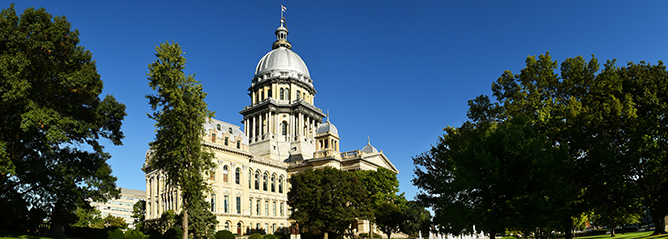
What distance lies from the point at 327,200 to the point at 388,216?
38.2ft

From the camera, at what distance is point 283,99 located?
303ft

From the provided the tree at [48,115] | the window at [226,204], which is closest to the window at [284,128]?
the window at [226,204]

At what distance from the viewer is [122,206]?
144 m

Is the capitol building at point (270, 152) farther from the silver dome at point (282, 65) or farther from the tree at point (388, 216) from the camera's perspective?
the tree at point (388, 216)

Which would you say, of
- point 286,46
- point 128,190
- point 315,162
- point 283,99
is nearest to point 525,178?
point 315,162

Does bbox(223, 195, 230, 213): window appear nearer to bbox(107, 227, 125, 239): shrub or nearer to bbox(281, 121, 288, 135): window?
bbox(107, 227, 125, 239): shrub

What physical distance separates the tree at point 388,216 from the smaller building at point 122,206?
9590cm

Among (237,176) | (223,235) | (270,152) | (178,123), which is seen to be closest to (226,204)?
(237,176)

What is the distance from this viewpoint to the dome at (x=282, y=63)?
309 ft

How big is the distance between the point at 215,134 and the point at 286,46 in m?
43.7

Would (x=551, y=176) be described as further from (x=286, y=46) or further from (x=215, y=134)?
(x=286, y=46)

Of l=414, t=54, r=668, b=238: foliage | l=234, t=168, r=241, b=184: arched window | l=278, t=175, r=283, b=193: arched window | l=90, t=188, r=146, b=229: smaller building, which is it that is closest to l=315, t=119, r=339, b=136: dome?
l=278, t=175, r=283, b=193: arched window

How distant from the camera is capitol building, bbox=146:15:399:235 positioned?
63562 mm

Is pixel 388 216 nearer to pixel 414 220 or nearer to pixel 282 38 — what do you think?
pixel 414 220
